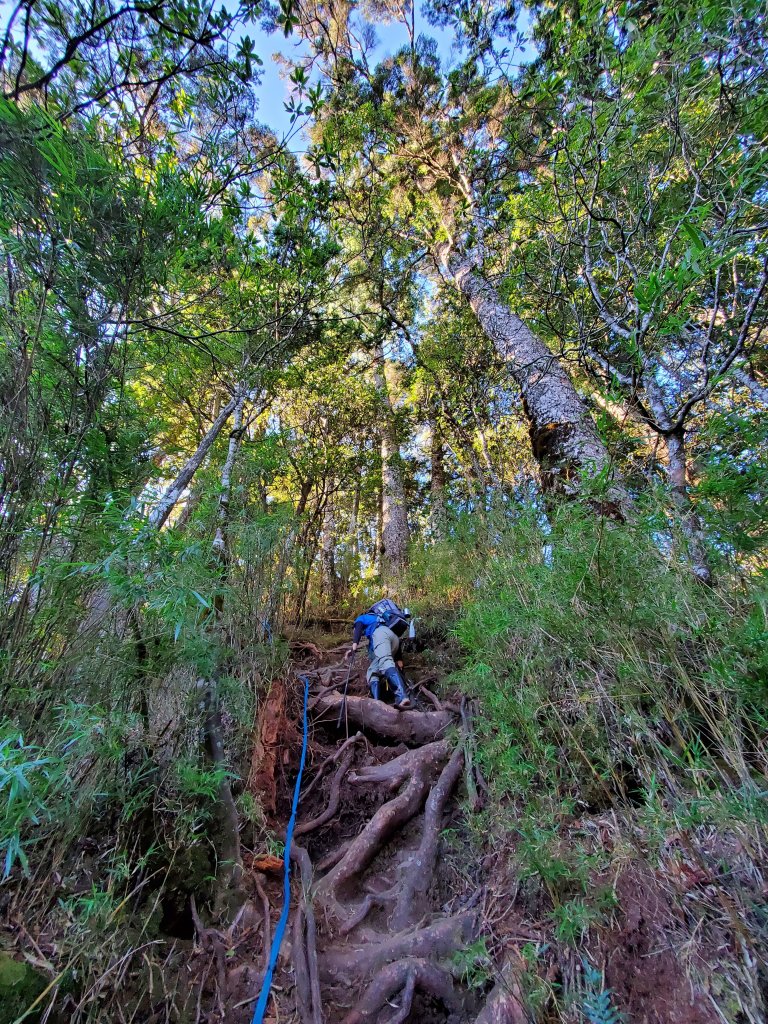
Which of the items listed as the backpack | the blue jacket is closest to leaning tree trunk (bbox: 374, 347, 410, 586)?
the backpack

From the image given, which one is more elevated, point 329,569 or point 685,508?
point 329,569

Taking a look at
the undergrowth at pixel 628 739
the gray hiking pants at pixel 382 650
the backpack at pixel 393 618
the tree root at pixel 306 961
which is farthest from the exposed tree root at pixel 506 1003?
the backpack at pixel 393 618

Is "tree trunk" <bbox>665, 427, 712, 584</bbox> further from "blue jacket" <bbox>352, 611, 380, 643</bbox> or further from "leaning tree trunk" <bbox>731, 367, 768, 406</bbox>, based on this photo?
"blue jacket" <bbox>352, 611, 380, 643</bbox>

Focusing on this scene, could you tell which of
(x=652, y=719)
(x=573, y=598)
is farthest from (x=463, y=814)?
(x=573, y=598)

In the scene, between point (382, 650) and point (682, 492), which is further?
point (382, 650)

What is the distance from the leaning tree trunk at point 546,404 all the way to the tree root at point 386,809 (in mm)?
2250

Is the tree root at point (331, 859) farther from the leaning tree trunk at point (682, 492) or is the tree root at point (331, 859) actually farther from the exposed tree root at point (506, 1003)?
the leaning tree trunk at point (682, 492)

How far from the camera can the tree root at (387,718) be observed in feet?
11.3

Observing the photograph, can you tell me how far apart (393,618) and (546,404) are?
2.82 metres

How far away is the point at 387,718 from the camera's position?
355 cm

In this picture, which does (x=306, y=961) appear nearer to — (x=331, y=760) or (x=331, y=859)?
(x=331, y=859)

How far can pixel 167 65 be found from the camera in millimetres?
2537

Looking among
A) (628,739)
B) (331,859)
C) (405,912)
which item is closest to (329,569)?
(331,859)

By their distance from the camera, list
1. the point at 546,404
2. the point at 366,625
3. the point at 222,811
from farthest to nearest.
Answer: the point at 366,625, the point at 546,404, the point at 222,811
